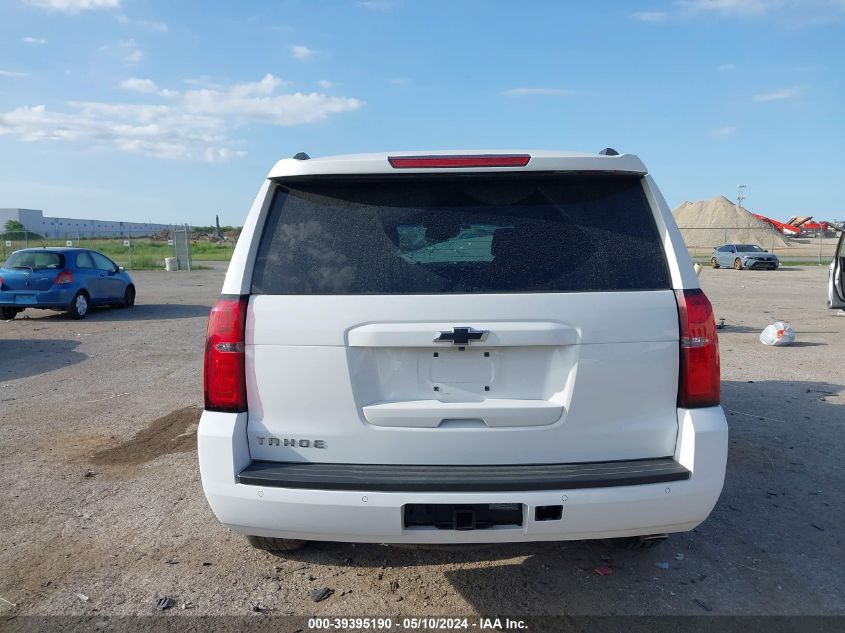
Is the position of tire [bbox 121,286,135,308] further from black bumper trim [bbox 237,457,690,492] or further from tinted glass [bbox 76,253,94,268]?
black bumper trim [bbox 237,457,690,492]

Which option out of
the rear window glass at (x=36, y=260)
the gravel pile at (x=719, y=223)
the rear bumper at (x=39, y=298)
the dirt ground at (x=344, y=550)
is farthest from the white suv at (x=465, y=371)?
the gravel pile at (x=719, y=223)

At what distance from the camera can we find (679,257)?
298 cm

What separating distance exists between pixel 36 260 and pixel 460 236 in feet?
47.2

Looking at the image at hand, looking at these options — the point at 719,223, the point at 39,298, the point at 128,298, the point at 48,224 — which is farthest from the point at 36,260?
the point at 48,224

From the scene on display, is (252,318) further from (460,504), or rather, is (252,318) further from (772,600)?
(772,600)

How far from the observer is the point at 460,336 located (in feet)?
9.31

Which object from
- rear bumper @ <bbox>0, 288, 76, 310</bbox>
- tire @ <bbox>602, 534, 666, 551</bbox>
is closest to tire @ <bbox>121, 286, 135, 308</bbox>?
rear bumper @ <bbox>0, 288, 76, 310</bbox>

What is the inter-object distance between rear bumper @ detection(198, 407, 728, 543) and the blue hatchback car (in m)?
13.3

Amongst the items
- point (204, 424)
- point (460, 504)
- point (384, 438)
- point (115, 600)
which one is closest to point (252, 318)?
point (204, 424)

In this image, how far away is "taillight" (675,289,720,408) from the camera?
9.57 ft

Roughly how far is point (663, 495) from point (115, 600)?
2666 mm

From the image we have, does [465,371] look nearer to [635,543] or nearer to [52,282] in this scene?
[635,543]

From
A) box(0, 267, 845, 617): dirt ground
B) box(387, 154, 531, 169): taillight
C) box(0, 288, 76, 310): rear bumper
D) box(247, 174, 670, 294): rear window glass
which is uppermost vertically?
box(387, 154, 531, 169): taillight

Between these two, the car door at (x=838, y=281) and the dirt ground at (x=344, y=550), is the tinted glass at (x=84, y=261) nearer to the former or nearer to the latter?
the dirt ground at (x=344, y=550)
